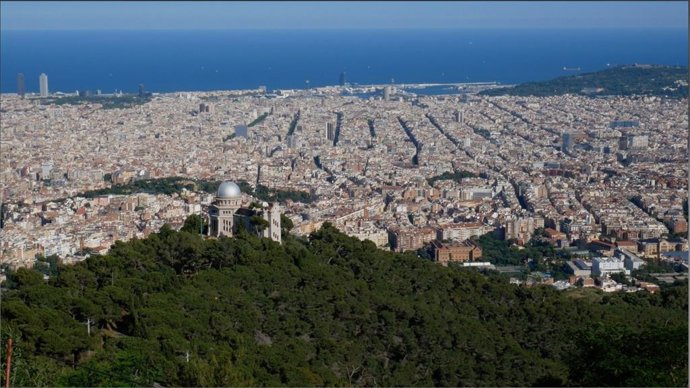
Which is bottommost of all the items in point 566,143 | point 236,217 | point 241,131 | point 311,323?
point 241,131

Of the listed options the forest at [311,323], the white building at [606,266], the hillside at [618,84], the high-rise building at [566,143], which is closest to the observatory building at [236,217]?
the forest at [311,323]

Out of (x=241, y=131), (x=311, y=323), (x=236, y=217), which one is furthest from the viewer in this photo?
(x=241, y=131)

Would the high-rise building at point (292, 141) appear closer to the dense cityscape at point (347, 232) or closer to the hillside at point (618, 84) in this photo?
the dense cityscape at point (347, 232)

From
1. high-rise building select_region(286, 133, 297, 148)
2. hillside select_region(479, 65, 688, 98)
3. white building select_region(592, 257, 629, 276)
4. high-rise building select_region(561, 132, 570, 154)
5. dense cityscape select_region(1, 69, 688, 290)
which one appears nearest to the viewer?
white building select_region(592, 257, 629, 276)

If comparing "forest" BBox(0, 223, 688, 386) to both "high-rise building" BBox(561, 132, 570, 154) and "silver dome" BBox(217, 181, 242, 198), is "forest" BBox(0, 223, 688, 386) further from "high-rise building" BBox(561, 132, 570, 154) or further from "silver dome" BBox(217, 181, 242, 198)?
"high-rise building" BBox(561, 132, 570, 154)

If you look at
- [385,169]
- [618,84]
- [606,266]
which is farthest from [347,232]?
[618,84]

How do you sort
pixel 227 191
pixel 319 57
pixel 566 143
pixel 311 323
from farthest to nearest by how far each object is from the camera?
pixel 319 57 < pixel 566 143 < pixel 227 191 < pixel 311 323

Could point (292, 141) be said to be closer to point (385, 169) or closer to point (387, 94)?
point (385, 169)

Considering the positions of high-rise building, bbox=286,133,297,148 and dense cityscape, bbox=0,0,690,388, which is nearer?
dense cityscape, bbox=0,0,690,388

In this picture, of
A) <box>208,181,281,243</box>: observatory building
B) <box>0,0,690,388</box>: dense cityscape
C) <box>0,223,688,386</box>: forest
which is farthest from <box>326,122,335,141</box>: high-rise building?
<box>0,223,688,386</box>: forest
